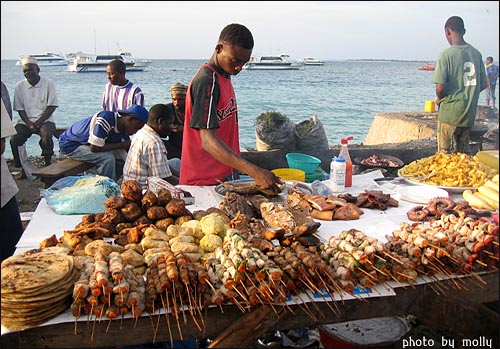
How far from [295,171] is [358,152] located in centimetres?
429

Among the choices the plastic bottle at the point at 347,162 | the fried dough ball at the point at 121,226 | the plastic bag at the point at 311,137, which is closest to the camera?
the fried dough ball at the point at 121,226

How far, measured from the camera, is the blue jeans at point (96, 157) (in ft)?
22.8

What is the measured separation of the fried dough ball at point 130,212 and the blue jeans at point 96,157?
4.05m

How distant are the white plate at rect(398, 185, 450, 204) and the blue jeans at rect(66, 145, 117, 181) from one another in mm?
4862

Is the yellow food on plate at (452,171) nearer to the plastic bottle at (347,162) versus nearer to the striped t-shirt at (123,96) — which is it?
the plastic bottle at (347,162)

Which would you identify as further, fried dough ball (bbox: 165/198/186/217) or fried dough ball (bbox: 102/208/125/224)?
fried dough ball (bbox: 165/198/186/217)

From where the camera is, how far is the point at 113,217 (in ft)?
10.3

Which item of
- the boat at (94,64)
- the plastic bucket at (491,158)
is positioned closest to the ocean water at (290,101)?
the boat at (94,64)

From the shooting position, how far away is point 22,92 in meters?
9.58

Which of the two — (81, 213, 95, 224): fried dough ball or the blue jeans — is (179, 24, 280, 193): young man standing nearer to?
(81, 213, 95, 224): fried dough ball

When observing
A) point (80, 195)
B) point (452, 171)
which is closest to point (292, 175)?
point (452, 171)

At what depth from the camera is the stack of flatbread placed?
79.0 inches

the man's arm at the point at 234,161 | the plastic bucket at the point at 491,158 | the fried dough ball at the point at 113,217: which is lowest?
the fried dough ball at the point at 113,217

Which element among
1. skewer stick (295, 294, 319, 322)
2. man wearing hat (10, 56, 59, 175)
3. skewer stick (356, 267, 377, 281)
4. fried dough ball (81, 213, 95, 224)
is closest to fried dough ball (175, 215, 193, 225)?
fried dough ball (81, 213, 95, 224)
